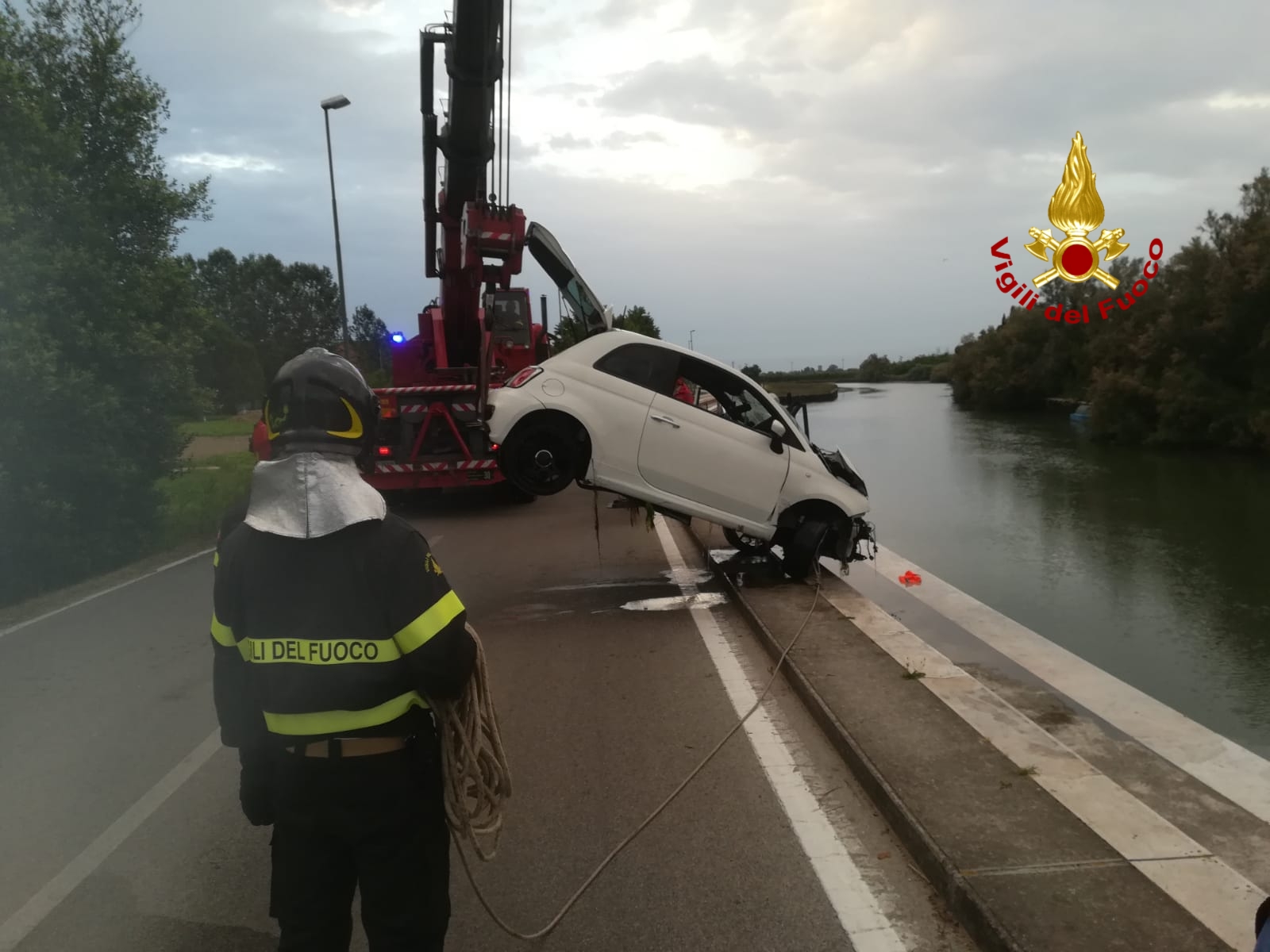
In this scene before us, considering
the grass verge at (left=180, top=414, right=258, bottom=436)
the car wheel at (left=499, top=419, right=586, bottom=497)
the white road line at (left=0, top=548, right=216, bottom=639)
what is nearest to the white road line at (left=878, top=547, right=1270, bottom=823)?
the car wheel at (left=499, top=419, right=586, bottom=497)

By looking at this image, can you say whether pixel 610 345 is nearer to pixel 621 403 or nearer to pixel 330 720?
pixel 621 403

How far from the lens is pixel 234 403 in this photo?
72.4 m

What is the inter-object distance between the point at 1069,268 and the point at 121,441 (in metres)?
14.7

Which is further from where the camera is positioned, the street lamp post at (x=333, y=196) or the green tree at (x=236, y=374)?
the green tree at (x=236, y=374)

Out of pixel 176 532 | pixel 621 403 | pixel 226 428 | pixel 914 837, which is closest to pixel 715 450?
pixel 621 403

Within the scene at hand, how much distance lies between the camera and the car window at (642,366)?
8.12 meters

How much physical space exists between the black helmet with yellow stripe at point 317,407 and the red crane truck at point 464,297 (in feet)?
20.2

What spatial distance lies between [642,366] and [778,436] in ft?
4.50

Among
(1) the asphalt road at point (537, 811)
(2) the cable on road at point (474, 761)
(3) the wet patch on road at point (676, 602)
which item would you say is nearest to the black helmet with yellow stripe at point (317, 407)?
(2) the cable on road at point (474, 761)

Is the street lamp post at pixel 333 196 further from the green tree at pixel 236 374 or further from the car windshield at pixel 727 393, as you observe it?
the green tree at pixel 236 374

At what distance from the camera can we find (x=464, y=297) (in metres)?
13.3

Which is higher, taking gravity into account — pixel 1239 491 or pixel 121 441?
pixel 121 441

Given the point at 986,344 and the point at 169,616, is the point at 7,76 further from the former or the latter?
the point at 986,344

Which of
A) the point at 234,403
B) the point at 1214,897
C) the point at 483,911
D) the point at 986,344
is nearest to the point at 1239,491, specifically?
the point at 1214,897
